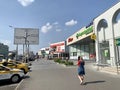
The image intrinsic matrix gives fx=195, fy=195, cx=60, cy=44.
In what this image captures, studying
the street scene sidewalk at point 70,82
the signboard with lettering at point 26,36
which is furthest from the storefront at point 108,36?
the signboard with lettering at point 26,36

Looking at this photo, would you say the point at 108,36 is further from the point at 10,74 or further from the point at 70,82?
the point at 10,74

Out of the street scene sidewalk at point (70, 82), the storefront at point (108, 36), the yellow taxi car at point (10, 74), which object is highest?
the storefront at point (108, 36)

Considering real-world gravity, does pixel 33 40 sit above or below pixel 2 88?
above

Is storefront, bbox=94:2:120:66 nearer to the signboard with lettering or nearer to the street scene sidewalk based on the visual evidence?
the street scene sidewalk

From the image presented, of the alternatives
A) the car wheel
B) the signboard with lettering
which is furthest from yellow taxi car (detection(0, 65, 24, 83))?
the signboard with lettering

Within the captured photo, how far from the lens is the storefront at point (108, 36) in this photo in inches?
953

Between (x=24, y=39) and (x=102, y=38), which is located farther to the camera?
(x=24, y=39)

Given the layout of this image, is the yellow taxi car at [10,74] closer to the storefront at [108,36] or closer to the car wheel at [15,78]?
the car wheel at [15,78]

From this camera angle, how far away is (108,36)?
2608cm

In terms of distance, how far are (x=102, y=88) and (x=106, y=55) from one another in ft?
55.7

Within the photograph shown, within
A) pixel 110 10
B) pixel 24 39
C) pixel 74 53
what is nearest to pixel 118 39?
pixel 110 10

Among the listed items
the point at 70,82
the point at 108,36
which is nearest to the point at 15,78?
the point at 70,82

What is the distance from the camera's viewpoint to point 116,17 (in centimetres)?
2503

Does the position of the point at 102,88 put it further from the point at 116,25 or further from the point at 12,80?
the point at 116,25
